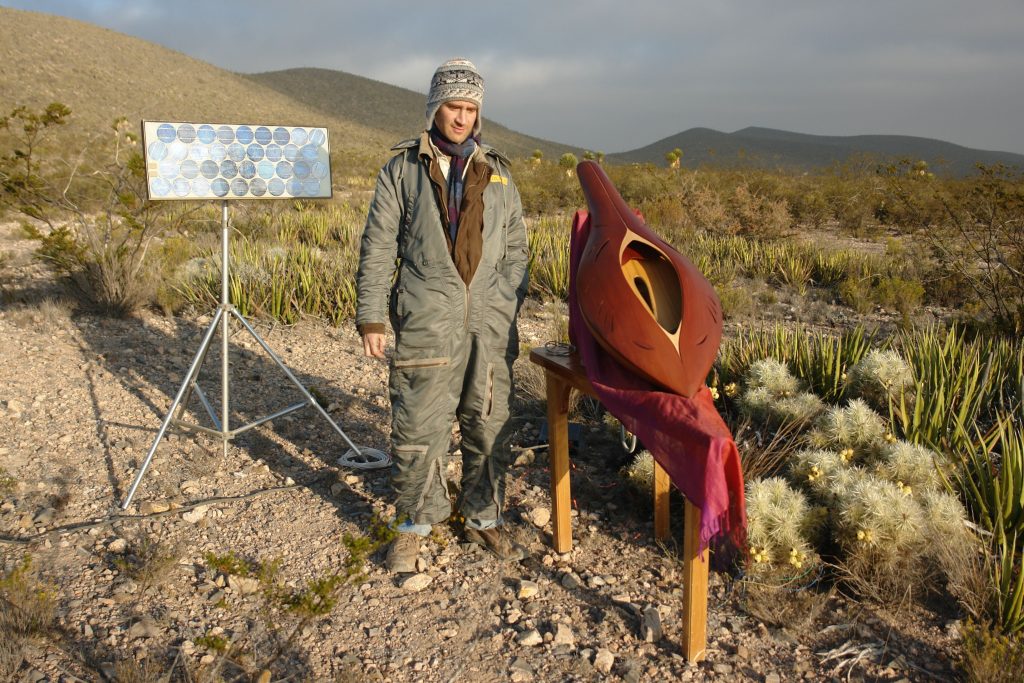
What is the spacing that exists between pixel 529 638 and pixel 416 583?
54cm

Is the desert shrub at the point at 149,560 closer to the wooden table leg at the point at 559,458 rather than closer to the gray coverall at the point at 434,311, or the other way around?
the gray coverall at the point at 434,311

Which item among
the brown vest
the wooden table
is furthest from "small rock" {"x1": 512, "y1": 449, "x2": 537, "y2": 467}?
the brown vest

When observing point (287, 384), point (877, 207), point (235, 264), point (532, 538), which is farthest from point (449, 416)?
point (877, 207)

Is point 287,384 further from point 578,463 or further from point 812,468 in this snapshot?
point 812,468

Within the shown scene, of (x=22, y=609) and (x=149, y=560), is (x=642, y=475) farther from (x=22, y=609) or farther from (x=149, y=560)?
(x=22, y=609)

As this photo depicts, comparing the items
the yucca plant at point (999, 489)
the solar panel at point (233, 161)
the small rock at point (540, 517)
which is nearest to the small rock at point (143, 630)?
the small rock at point (540, 517)

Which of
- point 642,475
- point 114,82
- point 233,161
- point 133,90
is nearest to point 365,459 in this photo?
point 642,475

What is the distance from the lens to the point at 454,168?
2.76 metres

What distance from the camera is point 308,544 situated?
10.0 ft

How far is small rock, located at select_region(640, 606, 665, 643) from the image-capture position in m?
2.43

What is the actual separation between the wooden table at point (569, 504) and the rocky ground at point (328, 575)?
92 millimetres

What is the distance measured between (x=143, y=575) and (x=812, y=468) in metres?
2.58

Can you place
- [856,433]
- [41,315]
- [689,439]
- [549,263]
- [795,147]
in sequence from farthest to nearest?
[795,147] → [549,263] → [41,315] → [856,433] → [689,439]

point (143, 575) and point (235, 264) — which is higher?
point (235, 264)
